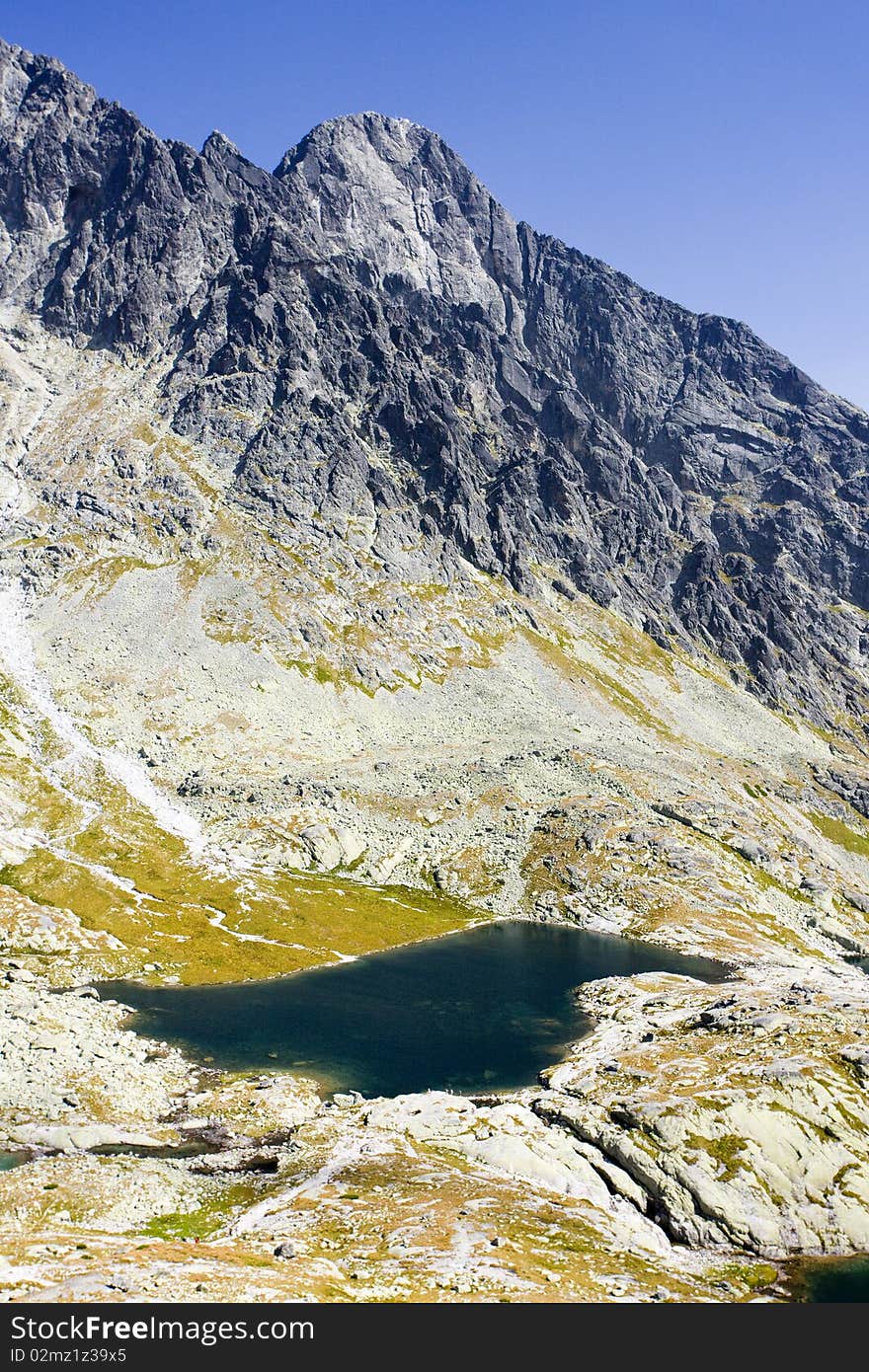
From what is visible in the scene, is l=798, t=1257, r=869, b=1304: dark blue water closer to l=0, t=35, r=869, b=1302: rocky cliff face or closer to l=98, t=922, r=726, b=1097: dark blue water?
l=0, t=35, r=869, b=1302: rocky cliff face

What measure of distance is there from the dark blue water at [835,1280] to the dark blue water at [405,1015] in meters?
25.7

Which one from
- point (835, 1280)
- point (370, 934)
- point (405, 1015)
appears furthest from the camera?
point (370, 934)

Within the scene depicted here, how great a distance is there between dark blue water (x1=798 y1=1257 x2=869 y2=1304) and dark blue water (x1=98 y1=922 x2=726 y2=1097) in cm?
2568

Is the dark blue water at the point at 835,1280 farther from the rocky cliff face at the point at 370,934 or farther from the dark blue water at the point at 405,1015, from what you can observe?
the dark blue water at the point at 405,1015

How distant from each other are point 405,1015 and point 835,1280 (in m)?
43.5

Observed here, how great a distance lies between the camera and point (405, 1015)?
78.6 m

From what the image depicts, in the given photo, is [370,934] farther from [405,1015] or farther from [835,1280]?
[835,1280]

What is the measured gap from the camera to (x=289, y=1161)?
4897 cm

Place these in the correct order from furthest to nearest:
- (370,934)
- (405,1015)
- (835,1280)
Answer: (370,934) → (405,1015) → (835,1280)

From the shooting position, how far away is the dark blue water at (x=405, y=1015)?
66.0 m

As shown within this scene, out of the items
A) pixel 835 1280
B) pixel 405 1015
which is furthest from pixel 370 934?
pixel 835 1280

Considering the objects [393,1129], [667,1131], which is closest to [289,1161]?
[393,1129]
